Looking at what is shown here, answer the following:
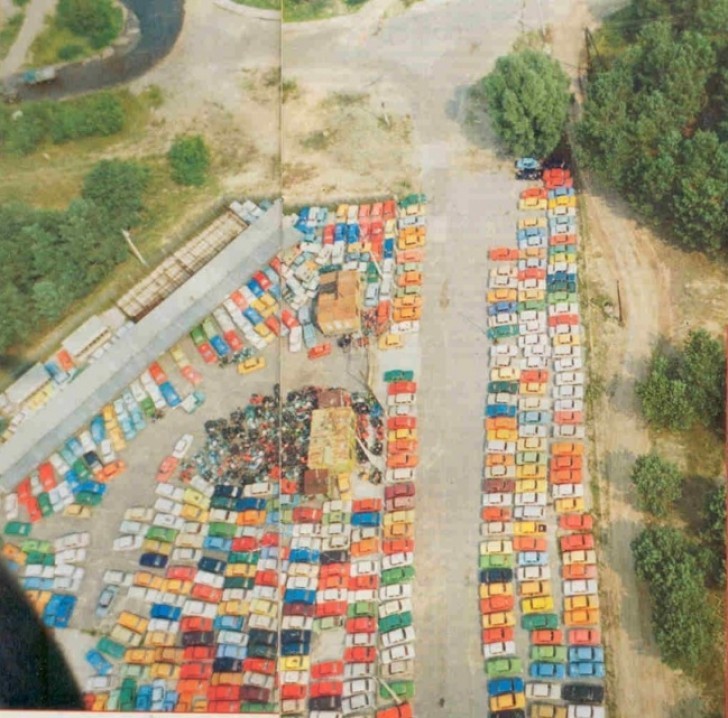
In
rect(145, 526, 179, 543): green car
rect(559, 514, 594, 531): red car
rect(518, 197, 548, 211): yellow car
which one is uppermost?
rect(518, 197, 548, 211): yellow car

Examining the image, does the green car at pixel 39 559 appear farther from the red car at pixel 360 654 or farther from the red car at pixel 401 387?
the red car at pixel 401 387

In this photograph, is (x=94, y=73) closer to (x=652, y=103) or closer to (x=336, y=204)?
(x=336, y=204)

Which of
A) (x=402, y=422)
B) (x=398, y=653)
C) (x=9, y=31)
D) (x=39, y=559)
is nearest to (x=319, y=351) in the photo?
(x=402, y=422)

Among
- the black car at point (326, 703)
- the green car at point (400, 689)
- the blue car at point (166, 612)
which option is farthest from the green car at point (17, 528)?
the green car at point (400, 689)

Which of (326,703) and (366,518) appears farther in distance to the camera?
(366,518)

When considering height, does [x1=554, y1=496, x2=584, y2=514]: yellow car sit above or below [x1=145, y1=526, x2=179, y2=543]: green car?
above

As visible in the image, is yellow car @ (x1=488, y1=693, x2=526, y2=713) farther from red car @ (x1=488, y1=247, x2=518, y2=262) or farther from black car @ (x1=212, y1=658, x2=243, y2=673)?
red car @ (x1=488, y1=247, x2=518, y2=262)

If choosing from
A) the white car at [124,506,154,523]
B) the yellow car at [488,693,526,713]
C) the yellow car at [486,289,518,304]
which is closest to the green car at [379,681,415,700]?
the yellow car at [488,693,526,713]

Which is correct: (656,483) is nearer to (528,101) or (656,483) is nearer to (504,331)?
(504,331)
